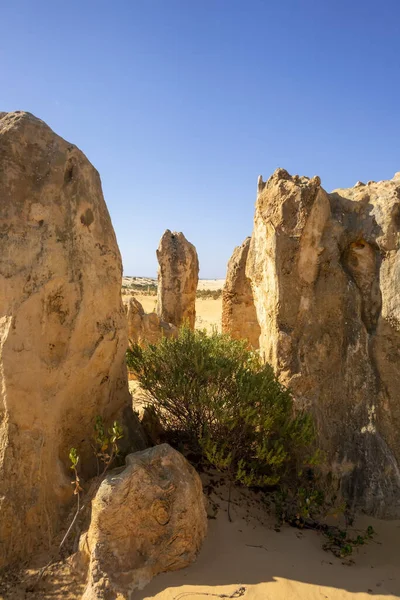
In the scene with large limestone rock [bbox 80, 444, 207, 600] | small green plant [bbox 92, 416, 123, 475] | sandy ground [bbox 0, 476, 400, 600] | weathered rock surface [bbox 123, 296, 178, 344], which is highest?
weathered rock surface [bbox 123, 296, 178, 344]

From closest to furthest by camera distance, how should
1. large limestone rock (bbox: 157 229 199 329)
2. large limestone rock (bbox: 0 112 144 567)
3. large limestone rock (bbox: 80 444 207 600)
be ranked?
large limestone rock (bbox: 80 444 207 600) < large limestone rock (bbox: 0 112 144 567) < large limestone rock (bbox: 157 229 199 329)

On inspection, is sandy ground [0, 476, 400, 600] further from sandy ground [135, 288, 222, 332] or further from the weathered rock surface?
sandy ground [135, 288, 222, 332]

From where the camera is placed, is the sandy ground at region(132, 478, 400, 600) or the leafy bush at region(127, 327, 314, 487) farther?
the leafy bush at region(127, 327, 314, 487)

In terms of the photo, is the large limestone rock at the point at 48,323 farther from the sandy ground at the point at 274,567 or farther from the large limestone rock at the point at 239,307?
the large limestone rock at the point at 239,307

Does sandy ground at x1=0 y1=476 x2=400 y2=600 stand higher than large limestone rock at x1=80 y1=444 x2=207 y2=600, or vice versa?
large limestone rock at x1=80 y1=444 x2=207 y2=600

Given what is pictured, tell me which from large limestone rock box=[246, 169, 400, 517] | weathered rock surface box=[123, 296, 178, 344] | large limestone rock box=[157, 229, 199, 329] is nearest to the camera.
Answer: large limestone rock box=[246, 169, 400, 517]

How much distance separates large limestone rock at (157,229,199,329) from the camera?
11664 millimetres

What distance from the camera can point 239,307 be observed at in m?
9.53

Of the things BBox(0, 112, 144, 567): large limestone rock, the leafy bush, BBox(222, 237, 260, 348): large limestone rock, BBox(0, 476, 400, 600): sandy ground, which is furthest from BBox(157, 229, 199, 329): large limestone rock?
BBox(0, 476, 400, 600): sandy ground

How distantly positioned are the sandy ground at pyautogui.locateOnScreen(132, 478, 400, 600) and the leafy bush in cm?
42

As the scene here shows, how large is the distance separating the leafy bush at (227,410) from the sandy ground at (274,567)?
1.37 ft

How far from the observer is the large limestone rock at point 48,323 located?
3.24 m

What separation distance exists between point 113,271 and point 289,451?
227 centimetres

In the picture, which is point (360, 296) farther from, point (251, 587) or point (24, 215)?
point (24, 215)
